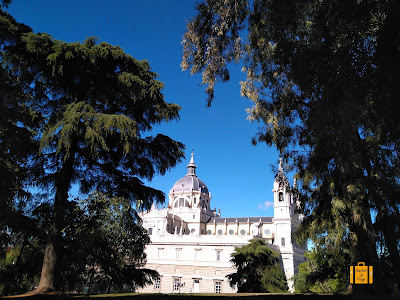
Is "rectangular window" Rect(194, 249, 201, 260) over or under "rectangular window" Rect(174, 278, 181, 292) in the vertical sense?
over

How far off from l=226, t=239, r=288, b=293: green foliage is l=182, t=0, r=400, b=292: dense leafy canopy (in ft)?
36.4

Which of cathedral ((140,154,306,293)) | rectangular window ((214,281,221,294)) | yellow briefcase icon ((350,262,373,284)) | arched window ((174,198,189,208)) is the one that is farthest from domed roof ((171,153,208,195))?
yellow briefcase icon ((350,262,373,284))

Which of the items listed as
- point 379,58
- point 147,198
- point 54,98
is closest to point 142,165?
point 147,198

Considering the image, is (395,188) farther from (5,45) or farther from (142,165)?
(5,45)

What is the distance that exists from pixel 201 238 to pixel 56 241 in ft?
122

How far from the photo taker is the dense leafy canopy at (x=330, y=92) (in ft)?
23.8

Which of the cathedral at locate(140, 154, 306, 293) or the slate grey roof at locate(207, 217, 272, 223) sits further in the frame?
the slate grey roof at locate(207, 217, 272, 223)

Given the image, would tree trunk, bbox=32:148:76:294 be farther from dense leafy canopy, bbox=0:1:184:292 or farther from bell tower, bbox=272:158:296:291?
bell tower, bbox=272:158:296:291

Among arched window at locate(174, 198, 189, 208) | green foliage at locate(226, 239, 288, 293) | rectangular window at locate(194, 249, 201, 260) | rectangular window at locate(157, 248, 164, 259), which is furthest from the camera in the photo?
arched window at locate(174, 198, 189, 208)

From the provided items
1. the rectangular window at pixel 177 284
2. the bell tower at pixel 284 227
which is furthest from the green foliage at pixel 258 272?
the bell tower at pixel 284 227

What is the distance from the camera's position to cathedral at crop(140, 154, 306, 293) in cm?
4106

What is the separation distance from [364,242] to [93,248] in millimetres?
8240

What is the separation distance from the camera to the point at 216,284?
40.0 meters

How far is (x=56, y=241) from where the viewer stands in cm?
1066
